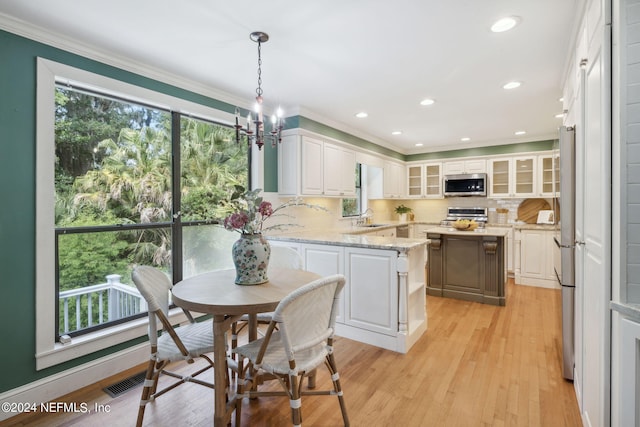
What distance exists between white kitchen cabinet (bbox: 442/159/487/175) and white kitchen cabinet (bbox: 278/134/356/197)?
292cm

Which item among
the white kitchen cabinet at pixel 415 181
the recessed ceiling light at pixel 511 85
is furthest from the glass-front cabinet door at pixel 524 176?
the recessed ceiling light at pixel 511 85

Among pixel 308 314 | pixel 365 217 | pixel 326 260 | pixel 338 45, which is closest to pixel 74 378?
pixel 308 314

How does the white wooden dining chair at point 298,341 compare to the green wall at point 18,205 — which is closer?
the white wooden dining chair at point 298,341

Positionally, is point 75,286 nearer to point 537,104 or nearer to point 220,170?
point 220,170

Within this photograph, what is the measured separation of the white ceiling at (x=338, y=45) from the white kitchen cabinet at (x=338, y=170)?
2.40 feet

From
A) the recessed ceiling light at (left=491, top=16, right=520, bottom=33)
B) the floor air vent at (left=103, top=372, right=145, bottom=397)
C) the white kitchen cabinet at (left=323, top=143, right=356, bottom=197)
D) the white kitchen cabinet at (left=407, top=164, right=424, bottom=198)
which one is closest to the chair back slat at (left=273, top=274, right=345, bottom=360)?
the floor air vent at (left=103, top=372, right=145, bottom=397)

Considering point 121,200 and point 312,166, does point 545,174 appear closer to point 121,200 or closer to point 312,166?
point 312,166

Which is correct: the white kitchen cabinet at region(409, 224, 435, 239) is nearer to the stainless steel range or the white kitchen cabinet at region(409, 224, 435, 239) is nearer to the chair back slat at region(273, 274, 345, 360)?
the stainless steel range

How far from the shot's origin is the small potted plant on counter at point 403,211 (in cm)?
677

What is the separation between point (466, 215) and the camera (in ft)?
20.3

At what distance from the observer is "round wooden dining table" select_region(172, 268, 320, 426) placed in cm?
156

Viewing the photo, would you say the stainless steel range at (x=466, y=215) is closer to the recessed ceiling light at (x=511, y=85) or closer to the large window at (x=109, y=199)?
the recessed ceiling light at (x=511, y=85)

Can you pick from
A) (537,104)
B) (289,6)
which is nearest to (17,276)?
(289,6)

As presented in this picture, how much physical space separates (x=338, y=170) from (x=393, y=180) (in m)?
2.19
